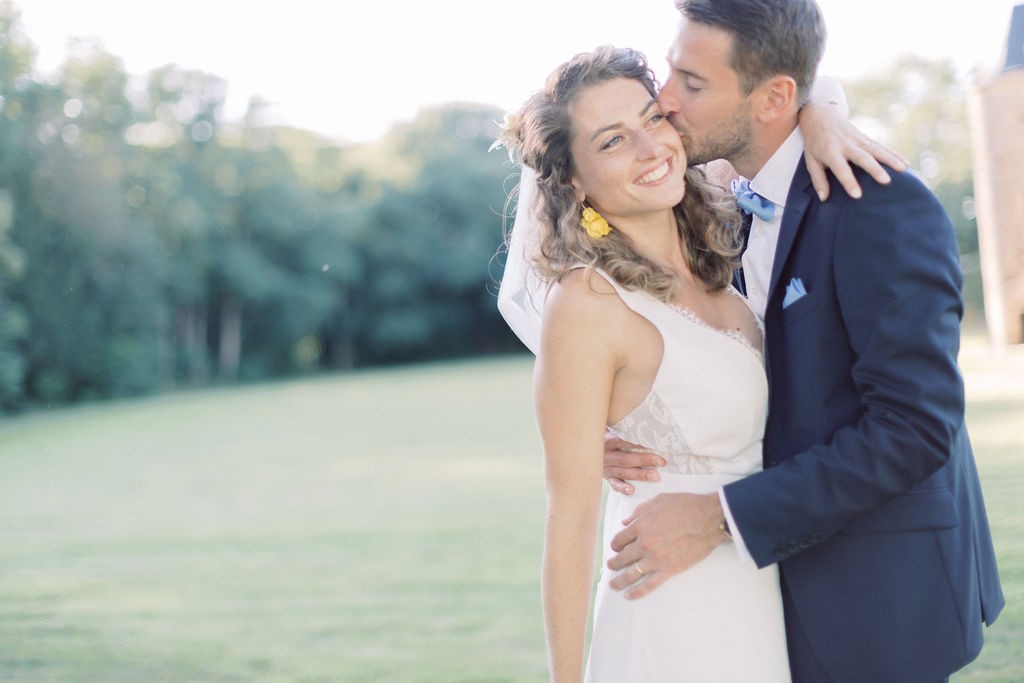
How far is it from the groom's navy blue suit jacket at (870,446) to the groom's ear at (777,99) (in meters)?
0.23

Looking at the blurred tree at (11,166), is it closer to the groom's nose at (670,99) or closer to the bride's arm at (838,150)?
the groom's nose at (670,99)

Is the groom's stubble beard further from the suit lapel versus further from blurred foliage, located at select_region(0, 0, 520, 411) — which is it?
blurred foliage, located at select_region(0, 0, 520, 411)

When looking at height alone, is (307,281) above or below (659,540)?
below

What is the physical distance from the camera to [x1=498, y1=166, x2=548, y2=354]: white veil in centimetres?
253

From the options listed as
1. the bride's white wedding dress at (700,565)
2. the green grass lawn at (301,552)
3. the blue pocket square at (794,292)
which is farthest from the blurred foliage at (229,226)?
the blue pocket square at (794,292)

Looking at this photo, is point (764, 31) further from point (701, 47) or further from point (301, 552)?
point (301, 552)

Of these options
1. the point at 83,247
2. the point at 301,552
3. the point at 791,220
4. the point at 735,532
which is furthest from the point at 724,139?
the point at 83,247

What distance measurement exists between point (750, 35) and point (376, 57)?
47819mm

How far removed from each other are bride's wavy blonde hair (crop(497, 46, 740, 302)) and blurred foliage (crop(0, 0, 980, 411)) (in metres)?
22.8

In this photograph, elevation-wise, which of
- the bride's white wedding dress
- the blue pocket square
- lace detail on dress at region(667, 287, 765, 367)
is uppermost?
the blue pocket square

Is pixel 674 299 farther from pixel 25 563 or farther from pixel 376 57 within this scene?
pixel 376 57

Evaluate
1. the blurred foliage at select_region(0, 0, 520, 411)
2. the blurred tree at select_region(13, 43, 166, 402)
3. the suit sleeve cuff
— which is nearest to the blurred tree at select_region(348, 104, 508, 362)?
the blurred foliage at select_region(0, 0, 520, 411)

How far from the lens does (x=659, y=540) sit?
2.13 meters

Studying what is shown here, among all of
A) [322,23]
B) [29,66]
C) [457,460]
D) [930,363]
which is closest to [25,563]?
[457,460]
